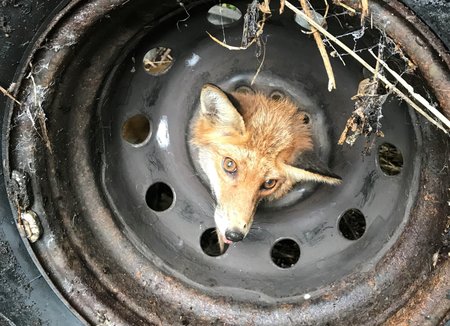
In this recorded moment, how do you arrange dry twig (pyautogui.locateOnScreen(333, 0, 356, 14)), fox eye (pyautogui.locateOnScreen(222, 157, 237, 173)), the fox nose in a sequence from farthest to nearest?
fox eye (pyautogui.locateOnScreen(222, 157, 237, 173)) → the fox nose → dry twig (pyautogui.locateOnScreen(333, 0, 356, 14))

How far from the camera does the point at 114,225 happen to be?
A: 241cm

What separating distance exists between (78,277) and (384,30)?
53.2 inches

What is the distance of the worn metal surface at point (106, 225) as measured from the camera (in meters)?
2.02

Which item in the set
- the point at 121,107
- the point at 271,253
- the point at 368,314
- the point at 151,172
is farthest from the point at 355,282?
the point at 121,107

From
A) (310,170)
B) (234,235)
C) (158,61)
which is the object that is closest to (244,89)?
(158,61)

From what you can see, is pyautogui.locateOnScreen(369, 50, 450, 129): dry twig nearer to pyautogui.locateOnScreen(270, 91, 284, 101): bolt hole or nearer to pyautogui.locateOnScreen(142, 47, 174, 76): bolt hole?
pyautogui.locateOnScreen(270, 91, 284, 101): bolt hole

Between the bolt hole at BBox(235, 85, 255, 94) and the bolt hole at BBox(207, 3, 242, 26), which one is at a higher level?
the bolt hole at BBox(207, 3, 242, 26)

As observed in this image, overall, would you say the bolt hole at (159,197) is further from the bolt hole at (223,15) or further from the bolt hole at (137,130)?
the bolt hole at (223,15)

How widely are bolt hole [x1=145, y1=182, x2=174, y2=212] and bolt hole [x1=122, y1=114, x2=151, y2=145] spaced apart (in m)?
0.25

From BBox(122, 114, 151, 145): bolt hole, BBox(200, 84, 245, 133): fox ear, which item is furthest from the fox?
BBox(122, 114, 151, 145): bolt hole

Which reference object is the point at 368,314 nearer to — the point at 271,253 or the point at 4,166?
the point at 271,253

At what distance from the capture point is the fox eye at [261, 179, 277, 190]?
2.51m

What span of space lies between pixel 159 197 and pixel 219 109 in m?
0.68

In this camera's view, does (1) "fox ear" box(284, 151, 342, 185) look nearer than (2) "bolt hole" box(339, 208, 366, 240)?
Yes
